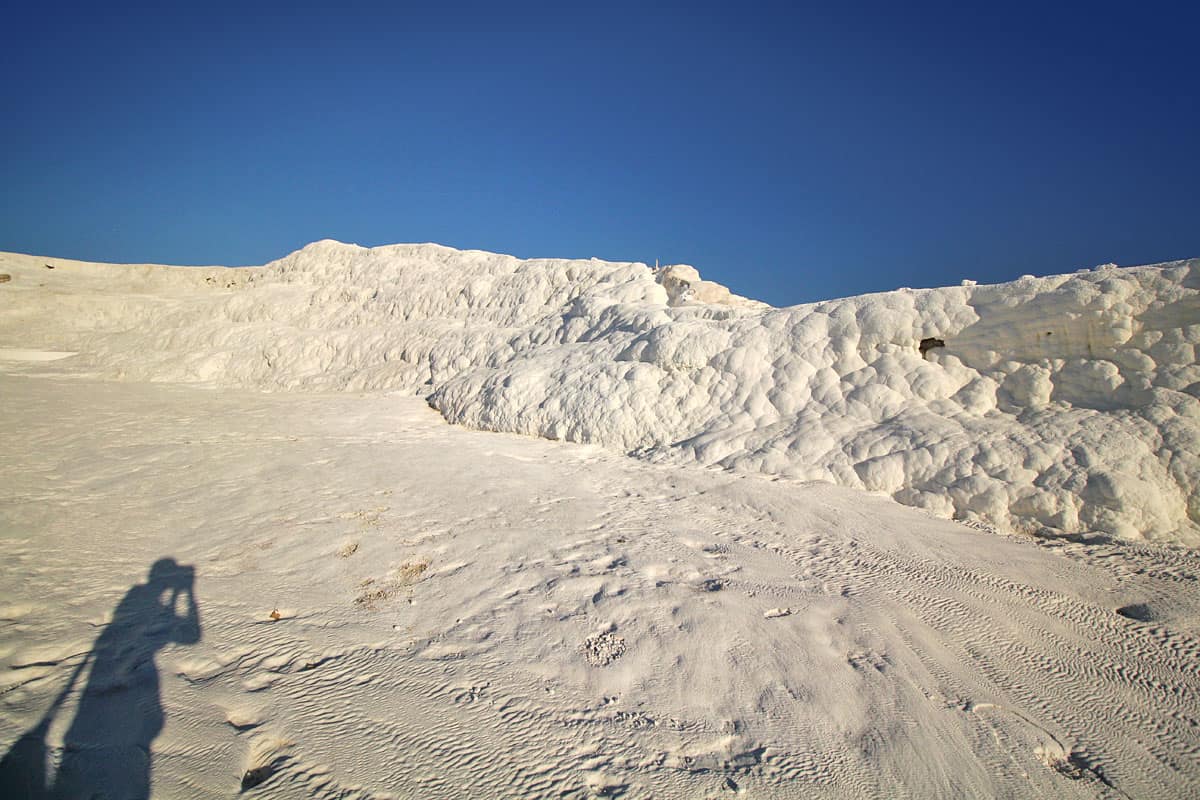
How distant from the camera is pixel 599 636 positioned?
302cm

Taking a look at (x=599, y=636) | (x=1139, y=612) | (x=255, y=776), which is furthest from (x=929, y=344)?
(x=255, y=776)

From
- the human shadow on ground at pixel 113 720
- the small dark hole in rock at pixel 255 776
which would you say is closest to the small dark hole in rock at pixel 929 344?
the small dark hole in rock at pixel 255 776

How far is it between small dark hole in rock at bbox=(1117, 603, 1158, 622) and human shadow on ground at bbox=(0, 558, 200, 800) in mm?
5566

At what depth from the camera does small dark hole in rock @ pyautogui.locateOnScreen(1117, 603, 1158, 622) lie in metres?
3.26

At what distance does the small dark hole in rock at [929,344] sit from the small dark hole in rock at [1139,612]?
371cm

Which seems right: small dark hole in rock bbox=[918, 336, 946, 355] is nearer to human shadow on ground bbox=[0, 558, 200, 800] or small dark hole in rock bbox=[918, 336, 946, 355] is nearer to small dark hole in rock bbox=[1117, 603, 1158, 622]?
small dark hole in rock bbox=[1117, 603, 1158, 622]

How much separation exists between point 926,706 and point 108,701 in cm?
413

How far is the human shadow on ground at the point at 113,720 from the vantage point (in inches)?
77.9

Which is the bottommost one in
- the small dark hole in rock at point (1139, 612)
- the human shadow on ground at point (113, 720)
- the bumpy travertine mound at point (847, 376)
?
the human shadow on ground at point (113, 720)

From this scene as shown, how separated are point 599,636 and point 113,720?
240cm

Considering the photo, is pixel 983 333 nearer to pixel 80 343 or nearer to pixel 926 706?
pixel 926 706

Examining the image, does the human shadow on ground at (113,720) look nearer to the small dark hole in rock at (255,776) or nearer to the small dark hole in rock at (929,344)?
the small dark hole in rock at (255,776)

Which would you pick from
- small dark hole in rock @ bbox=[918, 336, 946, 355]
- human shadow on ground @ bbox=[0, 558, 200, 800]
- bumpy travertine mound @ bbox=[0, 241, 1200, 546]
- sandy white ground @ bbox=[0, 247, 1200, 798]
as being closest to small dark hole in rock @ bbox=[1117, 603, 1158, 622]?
sandy white ground @ bbox=[0, 247, 1200, 798]

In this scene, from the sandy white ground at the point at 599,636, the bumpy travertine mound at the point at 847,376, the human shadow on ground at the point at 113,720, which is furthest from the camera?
the bumpy travertine mound at the point at 847,376
